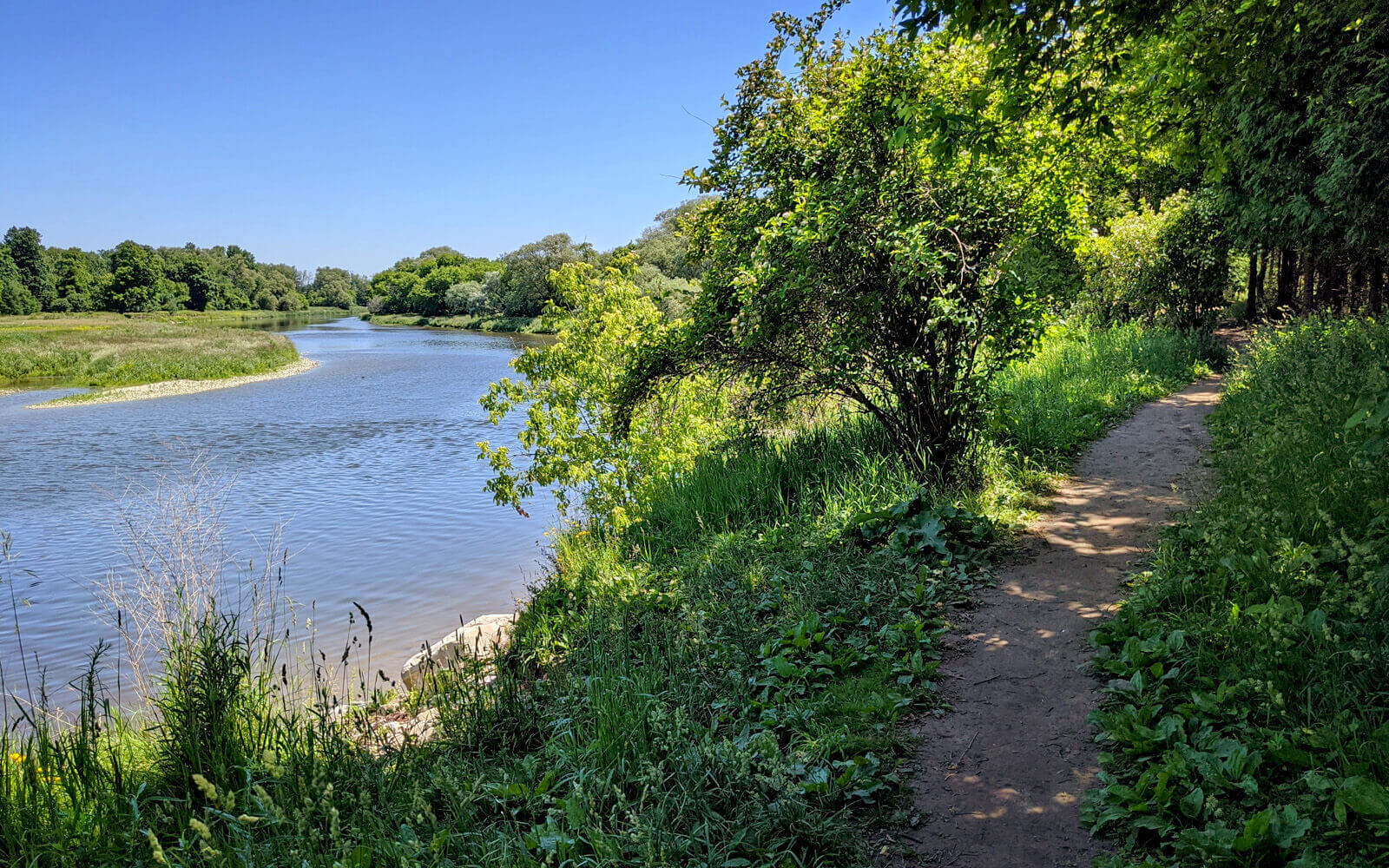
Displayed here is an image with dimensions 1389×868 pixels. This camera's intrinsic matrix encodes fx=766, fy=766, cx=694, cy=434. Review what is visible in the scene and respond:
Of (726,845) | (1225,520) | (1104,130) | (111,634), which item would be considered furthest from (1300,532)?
(111,634)

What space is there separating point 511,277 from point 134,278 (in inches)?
2475

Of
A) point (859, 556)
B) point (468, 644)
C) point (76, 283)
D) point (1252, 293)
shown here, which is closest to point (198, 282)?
point (76, 283)

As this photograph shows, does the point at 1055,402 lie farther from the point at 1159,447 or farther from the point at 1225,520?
the point at 1225,520

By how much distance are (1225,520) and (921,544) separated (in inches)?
72.1

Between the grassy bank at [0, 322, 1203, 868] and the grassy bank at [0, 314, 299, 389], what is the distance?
37963 mm

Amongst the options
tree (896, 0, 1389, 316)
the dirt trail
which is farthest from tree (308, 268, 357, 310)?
the dirt trail

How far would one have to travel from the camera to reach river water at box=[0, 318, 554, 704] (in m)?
8.95

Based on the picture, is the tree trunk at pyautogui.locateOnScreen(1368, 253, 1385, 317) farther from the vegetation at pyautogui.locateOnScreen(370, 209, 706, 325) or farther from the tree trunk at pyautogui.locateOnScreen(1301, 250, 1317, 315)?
the vegetation at pyautogui.locateOnScreen(370, 209, 706, 325)

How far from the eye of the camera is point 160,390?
108ft

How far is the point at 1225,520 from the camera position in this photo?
449 cm

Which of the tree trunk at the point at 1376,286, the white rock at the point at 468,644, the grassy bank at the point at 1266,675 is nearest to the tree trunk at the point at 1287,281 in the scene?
the tree trunk at the point at 1376,286

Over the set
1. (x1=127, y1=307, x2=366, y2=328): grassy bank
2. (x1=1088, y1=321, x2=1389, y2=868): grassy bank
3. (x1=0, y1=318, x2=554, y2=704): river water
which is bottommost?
(x1=0, y1=318, x2=554, y2=704): river water

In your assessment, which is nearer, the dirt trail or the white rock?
the dirt trail

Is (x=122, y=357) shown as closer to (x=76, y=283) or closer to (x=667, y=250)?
(x=667, y=250)
